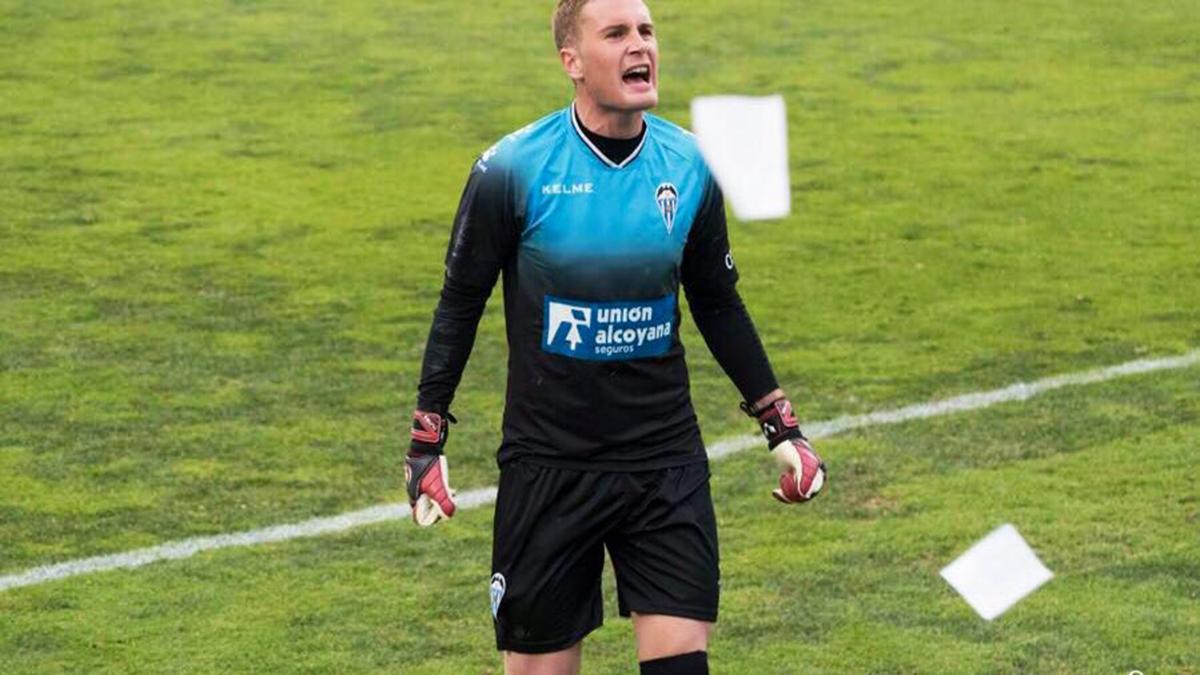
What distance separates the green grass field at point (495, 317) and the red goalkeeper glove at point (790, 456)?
5.22ft

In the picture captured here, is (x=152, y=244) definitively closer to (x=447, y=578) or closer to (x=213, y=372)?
(x=213, y=372)

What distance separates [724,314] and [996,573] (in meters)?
1.95

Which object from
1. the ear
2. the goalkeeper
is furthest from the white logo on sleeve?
the ear

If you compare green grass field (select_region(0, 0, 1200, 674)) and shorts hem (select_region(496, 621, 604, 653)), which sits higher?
shorts hem (select_region(496, 621, 604, 653))

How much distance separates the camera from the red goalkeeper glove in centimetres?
623

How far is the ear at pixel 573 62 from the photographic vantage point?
6.06 metres

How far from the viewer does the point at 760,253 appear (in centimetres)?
1437

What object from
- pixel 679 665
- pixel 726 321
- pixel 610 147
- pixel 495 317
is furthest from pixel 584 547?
pixel 495 317

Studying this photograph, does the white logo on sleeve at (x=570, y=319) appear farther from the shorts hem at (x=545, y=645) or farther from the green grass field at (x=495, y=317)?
the green grass field at (x=495, y=317)

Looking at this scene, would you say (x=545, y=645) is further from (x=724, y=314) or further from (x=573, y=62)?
(x=573, y=62)

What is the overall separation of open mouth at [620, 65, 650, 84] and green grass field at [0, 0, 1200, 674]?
243 centimetres

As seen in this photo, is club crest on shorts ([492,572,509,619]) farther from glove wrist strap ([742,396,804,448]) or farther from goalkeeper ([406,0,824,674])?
glove wrist strap ([742,396,804,448])

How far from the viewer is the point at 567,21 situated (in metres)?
6.12

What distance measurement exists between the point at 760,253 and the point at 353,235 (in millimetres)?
2430
